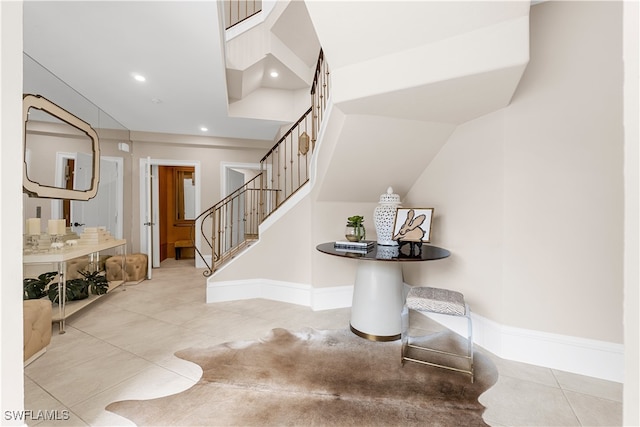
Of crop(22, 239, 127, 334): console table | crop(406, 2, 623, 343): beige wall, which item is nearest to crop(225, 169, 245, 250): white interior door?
crop(22, 239, 127, 334): console table

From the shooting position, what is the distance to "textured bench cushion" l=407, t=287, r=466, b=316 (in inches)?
72.0

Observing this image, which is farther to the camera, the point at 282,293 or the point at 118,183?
the point at 118,183

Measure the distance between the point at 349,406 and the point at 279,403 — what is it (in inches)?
15.9

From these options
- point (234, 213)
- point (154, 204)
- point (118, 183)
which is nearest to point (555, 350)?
point (234, 213)

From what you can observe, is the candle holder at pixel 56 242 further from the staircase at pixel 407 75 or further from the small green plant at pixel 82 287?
the staircase at pixel 407 75

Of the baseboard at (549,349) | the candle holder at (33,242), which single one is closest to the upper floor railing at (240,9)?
the candle holder at (33,242)

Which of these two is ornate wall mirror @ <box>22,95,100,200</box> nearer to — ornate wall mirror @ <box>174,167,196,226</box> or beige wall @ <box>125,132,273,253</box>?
beige wall @ <box>125,132,273,253</box>

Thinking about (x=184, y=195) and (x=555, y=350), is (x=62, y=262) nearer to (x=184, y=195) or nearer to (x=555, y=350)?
(x=555, y=350)

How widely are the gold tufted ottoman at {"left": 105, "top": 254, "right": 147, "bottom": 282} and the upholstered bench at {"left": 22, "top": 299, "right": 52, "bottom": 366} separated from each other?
2.06 metres

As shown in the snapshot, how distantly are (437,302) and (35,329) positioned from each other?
3.00 m

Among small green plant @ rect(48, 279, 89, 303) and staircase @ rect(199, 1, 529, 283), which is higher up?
staircase @ rect(199, 1, 529, 283)

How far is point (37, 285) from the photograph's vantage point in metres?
2.65

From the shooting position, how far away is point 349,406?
1519mm

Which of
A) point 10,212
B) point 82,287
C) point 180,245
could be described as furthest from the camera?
point 180,245
